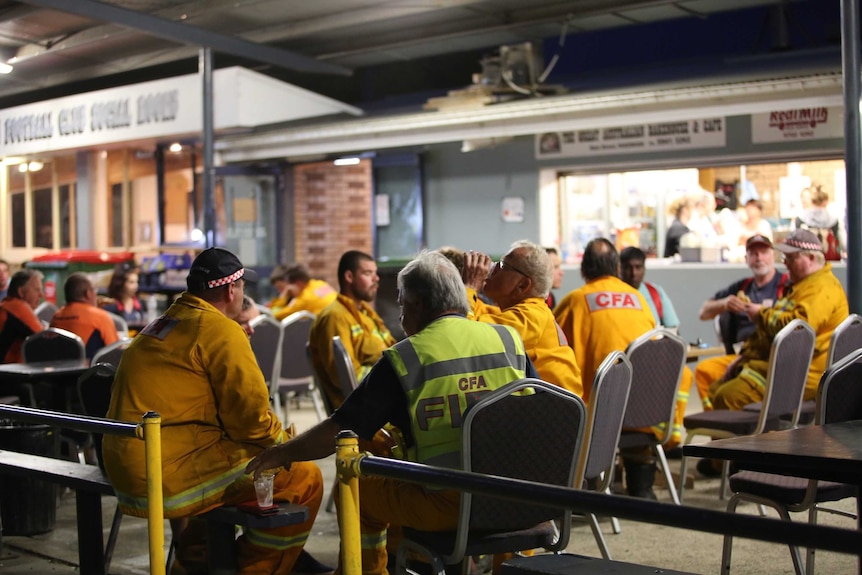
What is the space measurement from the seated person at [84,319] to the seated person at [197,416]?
3390 millimetres

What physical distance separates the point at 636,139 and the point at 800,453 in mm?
9136

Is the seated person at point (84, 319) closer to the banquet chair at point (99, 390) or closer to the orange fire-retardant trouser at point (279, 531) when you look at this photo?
the banquet chair at point (99, 390)

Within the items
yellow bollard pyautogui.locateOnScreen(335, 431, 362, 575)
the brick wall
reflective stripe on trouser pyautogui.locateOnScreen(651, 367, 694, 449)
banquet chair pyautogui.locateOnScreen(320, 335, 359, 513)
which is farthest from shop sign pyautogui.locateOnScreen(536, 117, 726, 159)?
yellow bollard pyautogui.locateOnScreen(335, 431, 362, 575)

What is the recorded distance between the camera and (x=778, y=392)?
5.27 m

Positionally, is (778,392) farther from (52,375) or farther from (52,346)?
(52,346)

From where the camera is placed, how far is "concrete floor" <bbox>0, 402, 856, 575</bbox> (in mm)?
4656

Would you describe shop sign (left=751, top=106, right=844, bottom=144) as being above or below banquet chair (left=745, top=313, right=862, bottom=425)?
above

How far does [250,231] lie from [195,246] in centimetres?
116

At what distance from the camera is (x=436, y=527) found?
3.29 metres

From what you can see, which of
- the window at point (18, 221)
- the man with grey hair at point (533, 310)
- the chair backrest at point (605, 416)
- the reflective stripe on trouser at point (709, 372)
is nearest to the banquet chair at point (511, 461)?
the chair backrest at point (605, 416)

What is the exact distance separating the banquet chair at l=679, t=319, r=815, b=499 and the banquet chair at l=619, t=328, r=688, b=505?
0.18 m

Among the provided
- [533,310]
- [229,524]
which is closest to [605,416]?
[533,310]

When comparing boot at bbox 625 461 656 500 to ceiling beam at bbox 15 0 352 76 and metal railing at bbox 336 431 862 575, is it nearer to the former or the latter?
metal railing at bbox 336 431 862 575

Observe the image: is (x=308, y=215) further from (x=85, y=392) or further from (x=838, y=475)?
(x=838, y=475)
